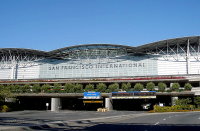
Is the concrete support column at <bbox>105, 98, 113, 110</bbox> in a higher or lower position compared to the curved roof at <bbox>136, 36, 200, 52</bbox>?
lower

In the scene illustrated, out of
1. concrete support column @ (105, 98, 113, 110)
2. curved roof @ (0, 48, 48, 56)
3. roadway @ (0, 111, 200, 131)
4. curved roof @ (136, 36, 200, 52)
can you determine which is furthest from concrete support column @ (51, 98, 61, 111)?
roadway @ (0, 111, 200, 131)

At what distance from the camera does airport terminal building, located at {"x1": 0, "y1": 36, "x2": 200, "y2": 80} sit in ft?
256

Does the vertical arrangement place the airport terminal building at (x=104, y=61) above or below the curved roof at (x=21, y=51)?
below

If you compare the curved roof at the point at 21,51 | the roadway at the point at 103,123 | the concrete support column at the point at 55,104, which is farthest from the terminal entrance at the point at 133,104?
the roadway at the point at 103,123

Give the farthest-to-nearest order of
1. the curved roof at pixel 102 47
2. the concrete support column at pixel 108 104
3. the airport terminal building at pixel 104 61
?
1. the airport terminal building at pixel 104 61
2. the curved roof at pixel 102 47
3. the concrete support column at pixel 108 104

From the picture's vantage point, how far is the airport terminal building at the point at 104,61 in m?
77.9

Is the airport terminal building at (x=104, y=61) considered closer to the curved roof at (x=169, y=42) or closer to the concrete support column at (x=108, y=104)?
the curved roof at (x=169, y=42)

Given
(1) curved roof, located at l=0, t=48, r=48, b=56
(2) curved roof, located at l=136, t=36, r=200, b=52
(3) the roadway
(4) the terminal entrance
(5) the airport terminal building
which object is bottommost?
(4) the terminal entrance

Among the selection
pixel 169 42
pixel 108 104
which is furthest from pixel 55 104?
pixel 169 42

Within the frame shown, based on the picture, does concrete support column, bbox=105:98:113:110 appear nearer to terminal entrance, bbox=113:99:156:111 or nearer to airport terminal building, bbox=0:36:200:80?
terminal entrance, bbox=113:99:156:111

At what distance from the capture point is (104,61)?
86.8 meters

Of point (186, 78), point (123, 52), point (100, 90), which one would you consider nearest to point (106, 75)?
point (123, 52)

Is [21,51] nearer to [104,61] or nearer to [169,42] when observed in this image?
[104,61]

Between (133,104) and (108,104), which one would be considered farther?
(133,104)
